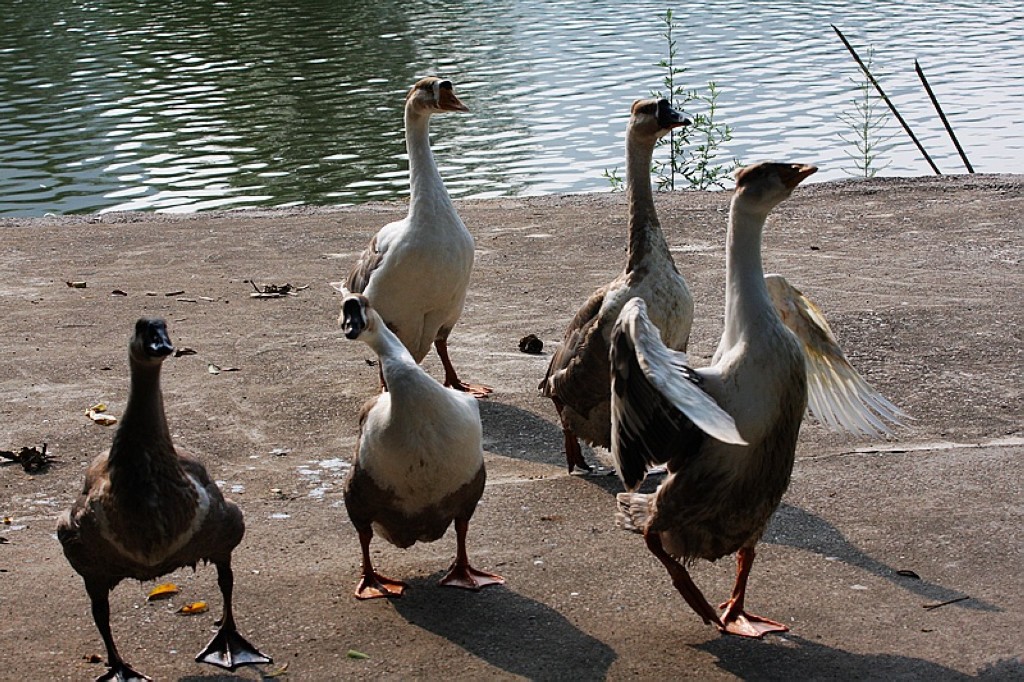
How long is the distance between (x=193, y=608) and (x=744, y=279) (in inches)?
105

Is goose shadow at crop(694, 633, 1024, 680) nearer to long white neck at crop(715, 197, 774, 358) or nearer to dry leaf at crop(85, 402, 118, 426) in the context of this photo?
long white neck at crop(715, 197, 774, 358)

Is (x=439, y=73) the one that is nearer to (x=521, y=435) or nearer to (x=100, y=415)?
(x=100, y=415)

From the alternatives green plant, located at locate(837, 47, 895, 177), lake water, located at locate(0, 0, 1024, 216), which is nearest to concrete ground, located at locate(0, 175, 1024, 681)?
green plant, located at locate(837, 47, 895, 177)

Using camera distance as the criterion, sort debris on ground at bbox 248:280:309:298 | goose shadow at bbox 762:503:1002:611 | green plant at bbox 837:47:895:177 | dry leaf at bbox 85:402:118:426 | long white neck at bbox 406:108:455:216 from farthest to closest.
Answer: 1. green plant at bbox 837:47:895:177
2. debris on ground at bbox 248:280:309:298
3. long white neck at bbox 406:108:455:216
4. dry leaf at bbox 85:402:118:426
5. goose shadow at bbox 762:503:1002:611

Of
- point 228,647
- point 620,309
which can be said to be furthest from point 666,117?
point 228,647

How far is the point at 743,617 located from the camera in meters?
5.19

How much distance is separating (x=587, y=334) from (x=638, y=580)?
4.89 feet

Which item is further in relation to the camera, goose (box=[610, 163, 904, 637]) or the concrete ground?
the concrete ground

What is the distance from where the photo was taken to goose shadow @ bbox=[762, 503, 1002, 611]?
17.6 ft

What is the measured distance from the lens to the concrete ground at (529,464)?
514 centimetres

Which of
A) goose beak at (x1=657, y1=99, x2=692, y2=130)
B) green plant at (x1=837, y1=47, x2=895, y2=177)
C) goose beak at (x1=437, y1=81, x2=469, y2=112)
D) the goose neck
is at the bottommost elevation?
green plant at (x1=837, y1=47, x2=895, y2=177)

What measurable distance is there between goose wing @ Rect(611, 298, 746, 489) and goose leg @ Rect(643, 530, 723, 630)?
28 cm

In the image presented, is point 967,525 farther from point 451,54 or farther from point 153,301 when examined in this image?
point 451,54

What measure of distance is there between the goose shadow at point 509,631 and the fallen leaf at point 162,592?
3.21 ft
